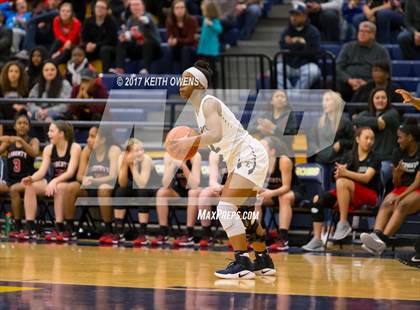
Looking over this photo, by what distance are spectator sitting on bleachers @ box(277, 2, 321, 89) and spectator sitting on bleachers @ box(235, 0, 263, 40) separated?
5.65ft

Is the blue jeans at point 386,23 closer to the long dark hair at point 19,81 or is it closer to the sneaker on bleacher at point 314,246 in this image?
the sneaker on bleacher at point 314,246

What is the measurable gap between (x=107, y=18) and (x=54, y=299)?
10726 millimetres

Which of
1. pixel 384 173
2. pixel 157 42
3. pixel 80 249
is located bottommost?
pixel 80 249

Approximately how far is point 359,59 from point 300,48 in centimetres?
115

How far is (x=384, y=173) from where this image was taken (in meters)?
14.3

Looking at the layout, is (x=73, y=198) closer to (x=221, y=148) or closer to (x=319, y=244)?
(x=319, y=244)

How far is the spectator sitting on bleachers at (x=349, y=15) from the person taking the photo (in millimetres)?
18109

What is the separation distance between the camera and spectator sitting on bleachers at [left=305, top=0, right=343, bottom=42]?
17969mm

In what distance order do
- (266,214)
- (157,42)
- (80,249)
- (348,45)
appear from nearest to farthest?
(80,249)
(266,214)
(348,45)
(157,42)

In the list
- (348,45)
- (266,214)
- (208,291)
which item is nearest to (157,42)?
(348,45)

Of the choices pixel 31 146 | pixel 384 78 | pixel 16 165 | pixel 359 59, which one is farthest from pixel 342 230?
pixel 16 165

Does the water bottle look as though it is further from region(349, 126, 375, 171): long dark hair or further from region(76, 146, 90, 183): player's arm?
region(349, 126, 375, 171): long dark hair

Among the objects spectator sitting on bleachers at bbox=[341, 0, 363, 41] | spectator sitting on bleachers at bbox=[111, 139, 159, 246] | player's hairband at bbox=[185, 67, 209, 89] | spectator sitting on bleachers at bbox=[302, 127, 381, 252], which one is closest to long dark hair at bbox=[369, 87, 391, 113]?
spectator sitting on bleachers at bbox=[302, 127, 381, 252]

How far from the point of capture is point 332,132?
48.0 feet
